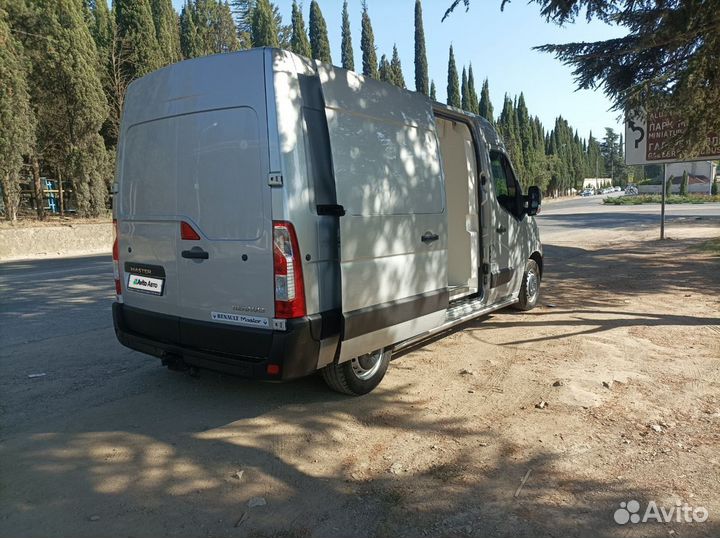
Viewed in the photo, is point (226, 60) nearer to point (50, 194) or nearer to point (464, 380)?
point (464, 380)

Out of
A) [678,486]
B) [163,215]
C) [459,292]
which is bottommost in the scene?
[678,486]

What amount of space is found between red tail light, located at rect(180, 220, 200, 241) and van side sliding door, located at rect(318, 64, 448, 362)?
107 cm

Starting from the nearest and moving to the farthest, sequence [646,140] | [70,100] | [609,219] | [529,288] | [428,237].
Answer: [428,237], [529,288], [646,140], [70,100], [609,219]

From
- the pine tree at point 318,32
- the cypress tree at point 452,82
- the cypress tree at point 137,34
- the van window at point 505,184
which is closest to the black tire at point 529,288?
the van window at point 505,184

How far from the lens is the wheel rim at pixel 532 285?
7610mm

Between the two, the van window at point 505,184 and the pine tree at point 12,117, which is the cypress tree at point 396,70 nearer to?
the pine tree at point 12,117

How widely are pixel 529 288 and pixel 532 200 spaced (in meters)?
1.38

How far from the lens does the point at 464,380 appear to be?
5.04 meters

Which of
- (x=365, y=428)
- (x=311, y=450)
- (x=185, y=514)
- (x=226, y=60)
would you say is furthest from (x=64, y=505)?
(x=226, y=60)

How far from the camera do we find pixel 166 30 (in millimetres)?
29484

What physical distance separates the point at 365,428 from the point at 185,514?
57.5 inches

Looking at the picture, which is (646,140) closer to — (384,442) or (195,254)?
(384,442)

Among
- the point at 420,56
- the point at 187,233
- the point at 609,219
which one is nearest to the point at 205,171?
the point at 187,233

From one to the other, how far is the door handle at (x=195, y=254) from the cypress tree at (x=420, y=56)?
6040 centimetres
